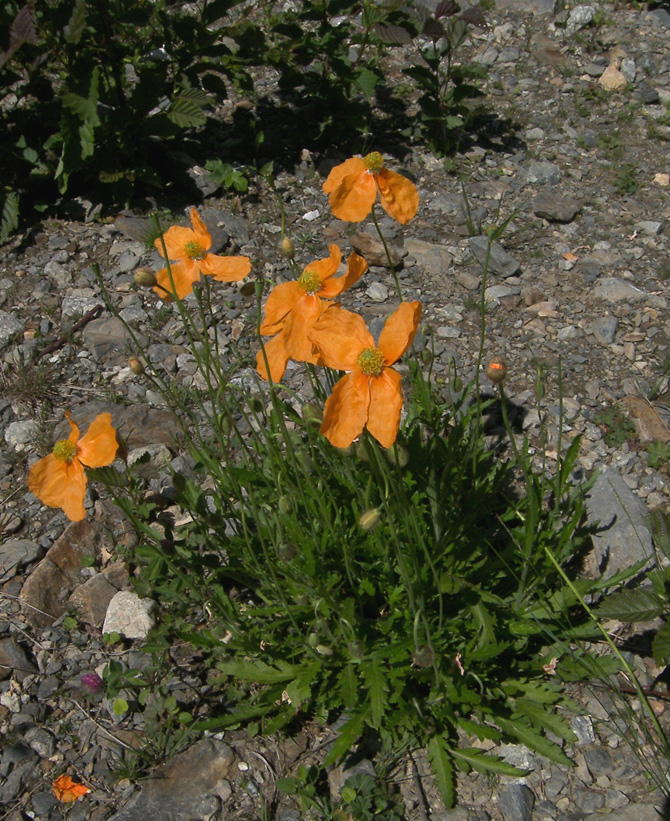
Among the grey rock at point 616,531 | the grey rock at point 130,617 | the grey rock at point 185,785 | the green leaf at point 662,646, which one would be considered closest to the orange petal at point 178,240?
the grey rock at point 130,617

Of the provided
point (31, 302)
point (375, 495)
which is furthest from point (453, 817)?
point (31, 302)

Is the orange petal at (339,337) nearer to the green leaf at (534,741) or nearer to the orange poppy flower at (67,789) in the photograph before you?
the green leaf at (534,741)

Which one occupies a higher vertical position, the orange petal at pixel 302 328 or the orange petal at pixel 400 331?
the orange petal at pixel 400 331

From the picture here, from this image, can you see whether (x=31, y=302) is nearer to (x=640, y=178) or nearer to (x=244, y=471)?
(x=244, y=471)

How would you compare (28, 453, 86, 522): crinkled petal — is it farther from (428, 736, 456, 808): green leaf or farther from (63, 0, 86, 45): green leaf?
(63, 0, 86, 45): green leaf

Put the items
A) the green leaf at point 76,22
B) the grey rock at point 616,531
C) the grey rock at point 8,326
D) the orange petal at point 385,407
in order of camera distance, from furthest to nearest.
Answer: the grey rock at point 8,326
the green leaf at point 76,22
the grey rock at point 616,531
the orange petal at point 385,407

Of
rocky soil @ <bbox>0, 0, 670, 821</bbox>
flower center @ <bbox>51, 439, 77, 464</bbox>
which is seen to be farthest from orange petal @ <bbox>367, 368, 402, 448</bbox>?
flower center @ <bbox>51, 439, 77, 464</bbox>
